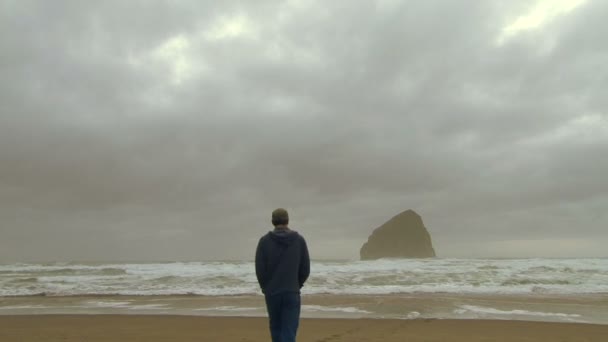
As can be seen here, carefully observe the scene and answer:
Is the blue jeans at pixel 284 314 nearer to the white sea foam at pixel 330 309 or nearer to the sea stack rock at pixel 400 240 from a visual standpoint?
the white sea foam at pixel 330 309

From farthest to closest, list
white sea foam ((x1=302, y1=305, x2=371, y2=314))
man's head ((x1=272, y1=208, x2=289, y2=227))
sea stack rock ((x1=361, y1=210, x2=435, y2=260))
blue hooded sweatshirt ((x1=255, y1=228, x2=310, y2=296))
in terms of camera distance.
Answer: sea stack rock ((x1=361, y1=210, x2=435, y2=260)) < white sea foam ((x1=302, y1=305, x2=371, y2=314)) < man's head ((x1=272, y1=208, x2=289, y2=227)) < blue hooded sweatshirt ((x1=255, y1=228, x2=310, y2=296))

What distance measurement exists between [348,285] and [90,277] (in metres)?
13.7

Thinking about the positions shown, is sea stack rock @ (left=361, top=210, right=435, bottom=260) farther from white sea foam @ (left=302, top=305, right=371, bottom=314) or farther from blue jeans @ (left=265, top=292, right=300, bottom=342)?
blue jeans @ (left=265, top=292, right=300, bottom=342)

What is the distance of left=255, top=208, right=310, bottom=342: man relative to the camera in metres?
4.69

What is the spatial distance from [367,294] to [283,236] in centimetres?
1282

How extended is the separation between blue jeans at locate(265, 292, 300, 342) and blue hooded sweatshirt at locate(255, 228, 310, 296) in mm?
68

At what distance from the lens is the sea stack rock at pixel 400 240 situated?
239 ft

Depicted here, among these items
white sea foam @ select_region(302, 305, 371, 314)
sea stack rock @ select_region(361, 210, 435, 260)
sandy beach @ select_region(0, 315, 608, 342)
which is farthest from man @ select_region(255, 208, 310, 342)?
sea stack rock @ select_region(361, 210, 435, 260)

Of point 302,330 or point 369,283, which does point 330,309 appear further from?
point 369,283

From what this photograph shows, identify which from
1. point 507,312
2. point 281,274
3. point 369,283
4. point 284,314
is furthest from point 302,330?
point 369,283

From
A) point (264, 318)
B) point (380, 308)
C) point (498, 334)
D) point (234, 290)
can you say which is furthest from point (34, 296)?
point (498, 334)

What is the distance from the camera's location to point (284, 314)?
4.72 m

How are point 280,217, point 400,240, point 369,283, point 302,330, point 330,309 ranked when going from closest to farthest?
point 280,217 → point 302,330 → point 330,309 → point 369,283 → point 400,240

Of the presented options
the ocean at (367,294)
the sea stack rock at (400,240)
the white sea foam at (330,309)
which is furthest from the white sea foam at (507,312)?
the sea stack rock at (400,240)
